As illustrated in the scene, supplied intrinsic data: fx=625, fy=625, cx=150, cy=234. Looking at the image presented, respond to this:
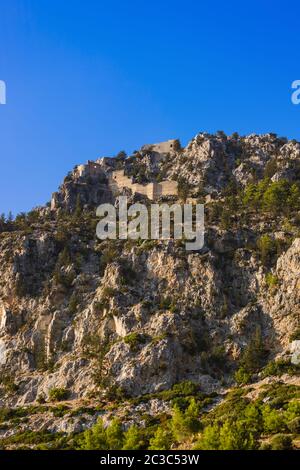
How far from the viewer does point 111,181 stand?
483 feet

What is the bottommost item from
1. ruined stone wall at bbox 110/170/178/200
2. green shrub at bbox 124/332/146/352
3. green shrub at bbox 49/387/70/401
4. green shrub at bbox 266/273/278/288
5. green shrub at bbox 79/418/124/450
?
green shrub at bbox 79/418/124/450

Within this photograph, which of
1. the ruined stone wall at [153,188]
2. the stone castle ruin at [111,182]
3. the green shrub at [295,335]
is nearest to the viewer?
the green shrub at [295,335]

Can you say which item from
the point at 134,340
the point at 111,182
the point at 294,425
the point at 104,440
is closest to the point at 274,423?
the point at 294,425

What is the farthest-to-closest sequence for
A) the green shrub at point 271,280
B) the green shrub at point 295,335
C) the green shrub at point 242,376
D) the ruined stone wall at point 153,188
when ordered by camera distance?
1. the ruined stone wall at point 153,188
2. the green shrub at point 271,280
3. the green shrub at point 295,335
4. the green shrub at point 242,376

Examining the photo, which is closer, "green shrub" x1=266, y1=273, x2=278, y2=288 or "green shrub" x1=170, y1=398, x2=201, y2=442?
"green shrub" x1=170, y1=398, x2=201, y2=442

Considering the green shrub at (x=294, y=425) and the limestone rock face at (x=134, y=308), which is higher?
the limestone rock face at (x=134, y=308)

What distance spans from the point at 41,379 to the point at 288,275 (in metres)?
39.9

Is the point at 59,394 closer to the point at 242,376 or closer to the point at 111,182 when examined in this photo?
the point at 242,376

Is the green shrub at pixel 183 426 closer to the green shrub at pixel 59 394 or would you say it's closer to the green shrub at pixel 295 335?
the green shrub at pixel 59 394

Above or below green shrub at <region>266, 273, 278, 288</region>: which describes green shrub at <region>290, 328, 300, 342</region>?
below

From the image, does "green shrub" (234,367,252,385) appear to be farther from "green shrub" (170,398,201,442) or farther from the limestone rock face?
"green shrub" (170,398,201,442)

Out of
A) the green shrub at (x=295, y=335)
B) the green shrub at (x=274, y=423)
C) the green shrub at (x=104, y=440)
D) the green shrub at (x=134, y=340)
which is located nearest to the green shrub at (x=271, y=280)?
the green shrub at (x=295, y=335)

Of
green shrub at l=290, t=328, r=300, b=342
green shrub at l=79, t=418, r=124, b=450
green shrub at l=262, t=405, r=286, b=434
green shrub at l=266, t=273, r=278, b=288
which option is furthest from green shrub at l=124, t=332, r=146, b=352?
green shrub at l=262, t=405, r=286, b=434

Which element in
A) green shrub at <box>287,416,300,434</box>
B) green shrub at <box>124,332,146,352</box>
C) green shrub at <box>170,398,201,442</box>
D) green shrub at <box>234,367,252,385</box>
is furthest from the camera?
green shrub at <box>124,332,146,352</box>
